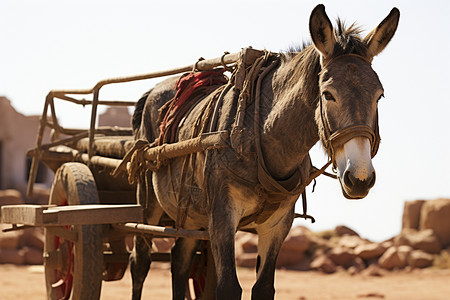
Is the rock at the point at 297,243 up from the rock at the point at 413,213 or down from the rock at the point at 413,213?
down

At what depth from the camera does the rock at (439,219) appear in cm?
1431

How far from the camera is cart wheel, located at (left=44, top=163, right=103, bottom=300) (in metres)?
4.98

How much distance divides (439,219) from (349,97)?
1215cm

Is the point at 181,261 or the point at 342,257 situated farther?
the point at 342,257

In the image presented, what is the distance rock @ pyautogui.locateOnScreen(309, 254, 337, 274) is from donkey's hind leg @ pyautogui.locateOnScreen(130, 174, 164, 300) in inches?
351

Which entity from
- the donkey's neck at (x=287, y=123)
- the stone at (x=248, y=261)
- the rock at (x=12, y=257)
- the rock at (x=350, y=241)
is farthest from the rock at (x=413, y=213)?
the donkey's neck at (x=287, y=123)

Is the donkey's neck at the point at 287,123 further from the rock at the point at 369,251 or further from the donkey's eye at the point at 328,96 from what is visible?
the rock at the point at 369,251

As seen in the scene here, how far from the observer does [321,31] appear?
131 inches

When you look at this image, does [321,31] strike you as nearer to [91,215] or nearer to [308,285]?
[91,215]

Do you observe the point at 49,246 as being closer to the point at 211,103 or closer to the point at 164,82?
the point at 164,82

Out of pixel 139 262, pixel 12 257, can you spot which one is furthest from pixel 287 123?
pixel 12 257

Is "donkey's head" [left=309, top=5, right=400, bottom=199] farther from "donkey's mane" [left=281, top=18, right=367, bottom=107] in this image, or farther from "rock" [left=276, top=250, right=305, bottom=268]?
"rock" [left=276, top=250, right=305, bottom=268]

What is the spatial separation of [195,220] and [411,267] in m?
10.1

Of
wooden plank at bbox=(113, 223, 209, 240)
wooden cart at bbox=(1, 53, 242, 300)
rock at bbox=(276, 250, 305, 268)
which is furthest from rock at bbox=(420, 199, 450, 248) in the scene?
wooden plank at bbox=(113, 223, 209, 240)
